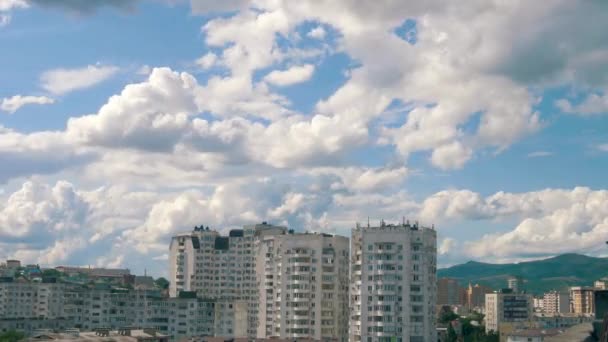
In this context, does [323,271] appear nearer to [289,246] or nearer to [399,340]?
[289,246]

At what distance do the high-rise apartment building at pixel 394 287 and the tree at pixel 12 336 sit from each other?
221 ft

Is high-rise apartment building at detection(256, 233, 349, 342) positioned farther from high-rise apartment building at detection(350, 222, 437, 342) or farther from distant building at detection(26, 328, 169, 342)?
distant building at detection(26, 328, 169, 342)

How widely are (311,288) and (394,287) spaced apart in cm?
2542

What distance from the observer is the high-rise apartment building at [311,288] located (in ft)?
579

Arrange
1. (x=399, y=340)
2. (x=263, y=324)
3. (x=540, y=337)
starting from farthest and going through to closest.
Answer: (x=263, y=324) → (x=540, y=337) → (x=399, y=340)

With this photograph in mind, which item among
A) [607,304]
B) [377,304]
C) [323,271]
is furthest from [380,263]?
[607,304]

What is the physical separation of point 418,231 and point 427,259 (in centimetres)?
519

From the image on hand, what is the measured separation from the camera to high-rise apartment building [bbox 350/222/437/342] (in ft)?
512

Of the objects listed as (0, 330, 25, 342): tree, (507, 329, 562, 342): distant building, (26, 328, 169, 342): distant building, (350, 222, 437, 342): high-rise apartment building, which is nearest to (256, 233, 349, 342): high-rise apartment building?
(350, 222, 437, 342): high-rise apartment building

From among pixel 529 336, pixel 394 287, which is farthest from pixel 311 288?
pixel 529 336

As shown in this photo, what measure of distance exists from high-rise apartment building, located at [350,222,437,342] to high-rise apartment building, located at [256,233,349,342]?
57.0 ft

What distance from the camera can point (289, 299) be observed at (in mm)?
177750

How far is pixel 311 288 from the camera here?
584ft

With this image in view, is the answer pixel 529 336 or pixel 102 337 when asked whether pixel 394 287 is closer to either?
pixel 529 336
